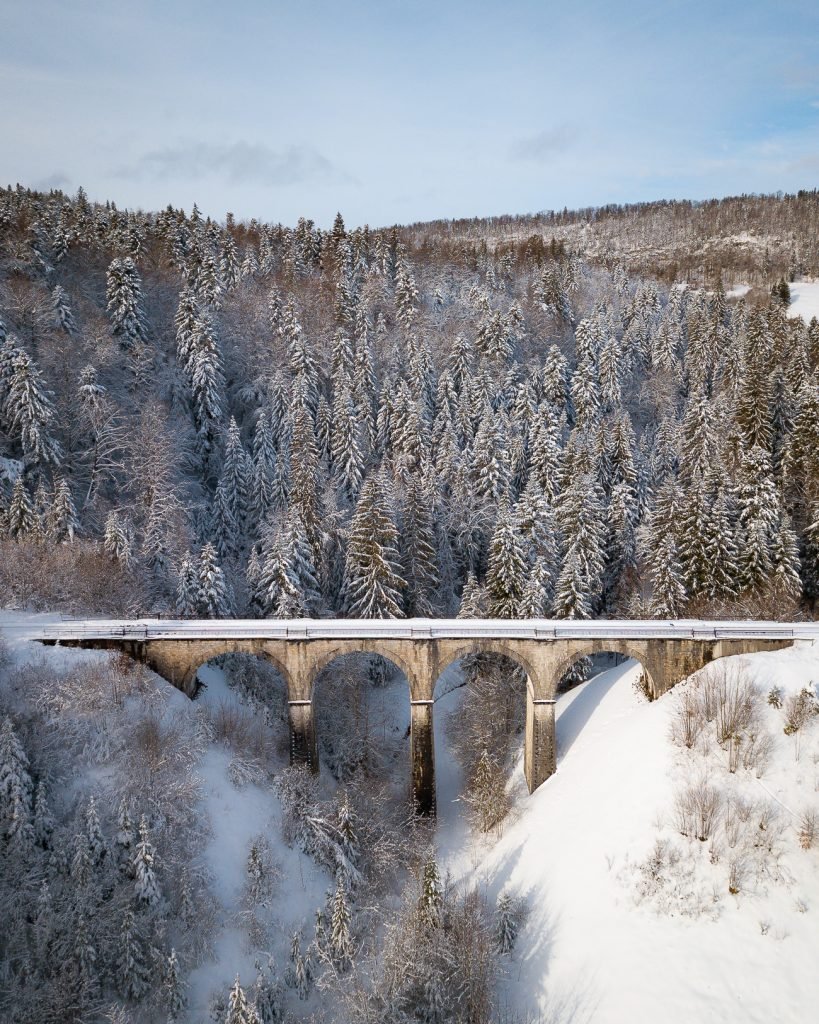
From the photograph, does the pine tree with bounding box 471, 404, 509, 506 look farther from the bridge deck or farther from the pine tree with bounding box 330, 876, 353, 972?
the pine tree with bounding box 330, 876, 353, 972

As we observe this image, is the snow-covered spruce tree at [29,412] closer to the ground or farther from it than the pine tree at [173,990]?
farther from it

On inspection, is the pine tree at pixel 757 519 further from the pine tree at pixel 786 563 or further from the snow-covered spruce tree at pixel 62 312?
the snow-covered spruce tree at pixel 62 312

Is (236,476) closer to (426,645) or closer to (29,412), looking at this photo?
(29,412)

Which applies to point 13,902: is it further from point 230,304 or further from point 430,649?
point 230,304

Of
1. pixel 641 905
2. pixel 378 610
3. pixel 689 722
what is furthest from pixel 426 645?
pixel 641 905

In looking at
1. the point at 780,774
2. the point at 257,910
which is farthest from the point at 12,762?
the point at 780,774

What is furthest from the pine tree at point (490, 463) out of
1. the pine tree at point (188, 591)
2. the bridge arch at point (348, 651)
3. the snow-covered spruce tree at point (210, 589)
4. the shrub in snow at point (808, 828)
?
the shrub in snow at point (808, 828)
